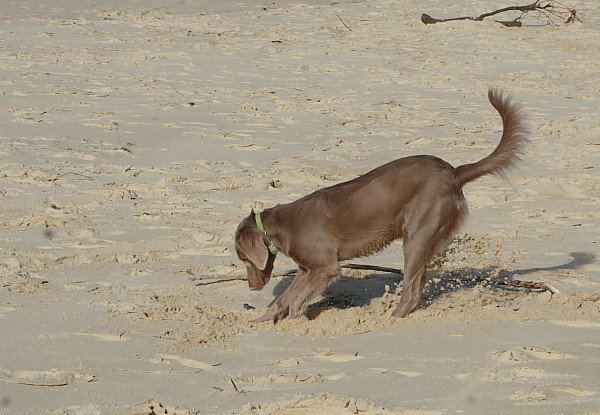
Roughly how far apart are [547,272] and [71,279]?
3307 millimetres

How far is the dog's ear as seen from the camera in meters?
5.52

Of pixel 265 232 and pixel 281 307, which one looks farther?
pixel 265 232

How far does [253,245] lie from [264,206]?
2230 millimetres

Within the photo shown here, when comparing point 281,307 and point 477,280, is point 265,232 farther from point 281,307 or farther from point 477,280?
point 477,280

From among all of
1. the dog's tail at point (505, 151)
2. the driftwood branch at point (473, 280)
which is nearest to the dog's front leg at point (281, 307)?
the driftwood branch at point (473, 280)

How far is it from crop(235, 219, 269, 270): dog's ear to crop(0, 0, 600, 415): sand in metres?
0.35

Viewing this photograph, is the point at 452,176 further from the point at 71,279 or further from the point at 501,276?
the point at 71,279

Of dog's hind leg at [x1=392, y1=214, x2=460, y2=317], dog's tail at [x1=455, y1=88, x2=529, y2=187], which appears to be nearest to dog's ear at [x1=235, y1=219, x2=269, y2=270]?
dog's hind leg at [x1=392, y1=214, x2=460, y2=317]

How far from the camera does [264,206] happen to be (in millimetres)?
7750

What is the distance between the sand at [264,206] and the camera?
13.5 ft

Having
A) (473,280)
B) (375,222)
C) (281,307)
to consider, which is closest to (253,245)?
(281,307)

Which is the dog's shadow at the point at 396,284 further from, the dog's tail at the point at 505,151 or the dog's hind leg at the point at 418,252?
the dog's tail at the point at 505,151

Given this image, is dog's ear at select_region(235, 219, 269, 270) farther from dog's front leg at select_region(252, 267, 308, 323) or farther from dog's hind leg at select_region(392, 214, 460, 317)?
dog's hind leg at select_region(392, 214, 460, 317)

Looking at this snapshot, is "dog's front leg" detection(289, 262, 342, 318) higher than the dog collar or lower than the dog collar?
lower
